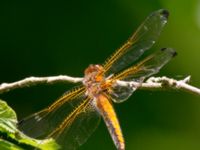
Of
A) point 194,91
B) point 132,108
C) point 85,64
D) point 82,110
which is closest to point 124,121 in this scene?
point 132,108

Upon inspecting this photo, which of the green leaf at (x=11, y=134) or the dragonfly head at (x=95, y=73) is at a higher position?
the dragonfly head at (x=95, y=73)

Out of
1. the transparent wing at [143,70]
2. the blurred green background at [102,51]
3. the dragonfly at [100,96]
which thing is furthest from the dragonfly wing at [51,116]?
the blurred green background at [102,51]

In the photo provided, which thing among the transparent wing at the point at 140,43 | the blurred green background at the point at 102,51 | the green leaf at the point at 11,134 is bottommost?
the green leaf at the point at 11,134

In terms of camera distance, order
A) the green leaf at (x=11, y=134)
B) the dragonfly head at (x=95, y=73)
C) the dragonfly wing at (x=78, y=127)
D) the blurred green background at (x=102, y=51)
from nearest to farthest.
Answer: the green leaf at (x=11, y=134) → the dragonfly wing at (x=78, y=127) → the dragonfly head at (x=95, y=73) → the blurred green background at (x=102, y=51)

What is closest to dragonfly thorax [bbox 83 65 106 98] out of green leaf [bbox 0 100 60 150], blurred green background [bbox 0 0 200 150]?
green leaf [bbox 0 100 60 150]

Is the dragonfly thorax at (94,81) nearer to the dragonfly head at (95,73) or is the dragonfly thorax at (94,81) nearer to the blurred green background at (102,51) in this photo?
the dragonfly head at (95,73)

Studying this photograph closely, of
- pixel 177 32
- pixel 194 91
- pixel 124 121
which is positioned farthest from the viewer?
pixel 177 32

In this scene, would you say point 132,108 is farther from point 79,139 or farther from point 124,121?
point 79,139
